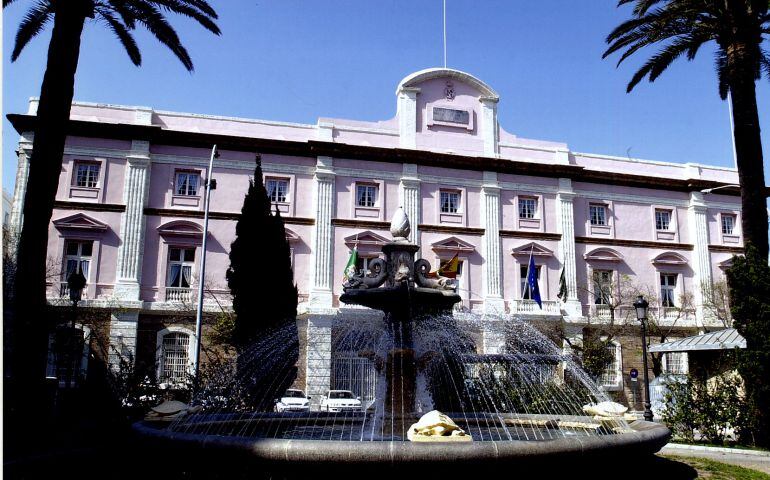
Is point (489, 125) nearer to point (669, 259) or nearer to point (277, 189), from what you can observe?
point (277, 189)

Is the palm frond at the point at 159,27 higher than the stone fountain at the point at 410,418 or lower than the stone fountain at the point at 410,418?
higher

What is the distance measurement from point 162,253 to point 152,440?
2113cm

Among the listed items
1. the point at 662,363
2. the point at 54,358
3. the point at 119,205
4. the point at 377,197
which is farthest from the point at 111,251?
the point at 662,363

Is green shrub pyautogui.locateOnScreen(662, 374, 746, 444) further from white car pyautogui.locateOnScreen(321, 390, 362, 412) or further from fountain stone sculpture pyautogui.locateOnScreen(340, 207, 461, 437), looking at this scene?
white car pyautogui.locateOnScreen(321, 390, 362, 412)

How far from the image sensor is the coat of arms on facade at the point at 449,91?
30.7 metres

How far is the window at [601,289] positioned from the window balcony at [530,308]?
7.99ft

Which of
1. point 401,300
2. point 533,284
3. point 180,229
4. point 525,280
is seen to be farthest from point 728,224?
point 401,300

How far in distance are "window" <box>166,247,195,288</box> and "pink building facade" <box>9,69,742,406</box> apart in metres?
0.07

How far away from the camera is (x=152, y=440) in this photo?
6.86 metres

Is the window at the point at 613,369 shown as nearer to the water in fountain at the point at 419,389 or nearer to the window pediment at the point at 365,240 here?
the water in fountain at the point at 419,389

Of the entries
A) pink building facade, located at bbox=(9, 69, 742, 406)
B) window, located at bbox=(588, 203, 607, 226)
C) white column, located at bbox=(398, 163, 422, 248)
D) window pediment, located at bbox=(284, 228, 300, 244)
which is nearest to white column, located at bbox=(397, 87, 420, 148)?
pink building facade, located at bbox=(9, 69, 742, 406)

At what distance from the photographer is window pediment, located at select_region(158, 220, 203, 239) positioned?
26797 mm

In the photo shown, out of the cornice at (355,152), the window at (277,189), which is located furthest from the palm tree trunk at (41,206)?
the window at (277,189)

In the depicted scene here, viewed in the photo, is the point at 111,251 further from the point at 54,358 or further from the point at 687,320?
the point at 687,320
